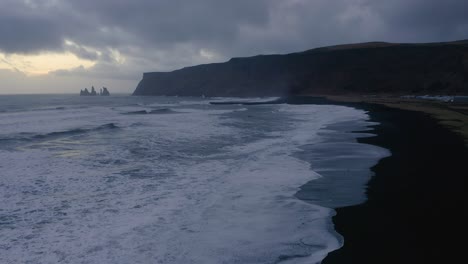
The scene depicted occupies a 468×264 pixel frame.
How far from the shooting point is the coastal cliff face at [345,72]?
271ft

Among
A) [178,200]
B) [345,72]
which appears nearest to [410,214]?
[178,200]

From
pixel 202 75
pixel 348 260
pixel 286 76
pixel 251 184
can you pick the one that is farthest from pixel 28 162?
pixel 202 75

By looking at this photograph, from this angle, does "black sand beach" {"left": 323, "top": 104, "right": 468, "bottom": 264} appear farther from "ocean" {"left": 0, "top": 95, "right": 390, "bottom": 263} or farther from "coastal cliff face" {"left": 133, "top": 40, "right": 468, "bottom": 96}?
"coastal cliff face" {"left": 133, "top": 40, "right": 468, "bottom": 96}

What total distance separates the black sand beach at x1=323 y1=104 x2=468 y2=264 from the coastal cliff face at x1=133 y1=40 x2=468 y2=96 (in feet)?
228

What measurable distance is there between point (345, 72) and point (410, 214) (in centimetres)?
10099

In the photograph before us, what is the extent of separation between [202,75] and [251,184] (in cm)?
14006

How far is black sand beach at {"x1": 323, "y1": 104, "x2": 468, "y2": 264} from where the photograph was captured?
5.25 m

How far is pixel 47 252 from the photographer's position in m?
5.72

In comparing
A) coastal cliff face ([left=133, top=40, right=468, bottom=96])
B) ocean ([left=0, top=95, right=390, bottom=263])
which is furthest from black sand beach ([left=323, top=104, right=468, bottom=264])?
coastal cliff face ([left=133, top=40, right=468, bottom=96])

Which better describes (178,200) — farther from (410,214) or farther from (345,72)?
(345,72)

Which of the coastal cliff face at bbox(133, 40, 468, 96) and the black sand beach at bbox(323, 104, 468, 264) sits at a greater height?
the coastal cliff face at bbox(133, 40, 468, 96)

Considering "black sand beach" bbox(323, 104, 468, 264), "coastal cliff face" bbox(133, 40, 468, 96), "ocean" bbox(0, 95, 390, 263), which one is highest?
"coastal cliff face" bbox(133, 40, 468, 96)

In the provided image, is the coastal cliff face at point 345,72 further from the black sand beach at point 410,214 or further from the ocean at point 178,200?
the ocean at point 178,200

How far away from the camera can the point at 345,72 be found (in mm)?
102312
